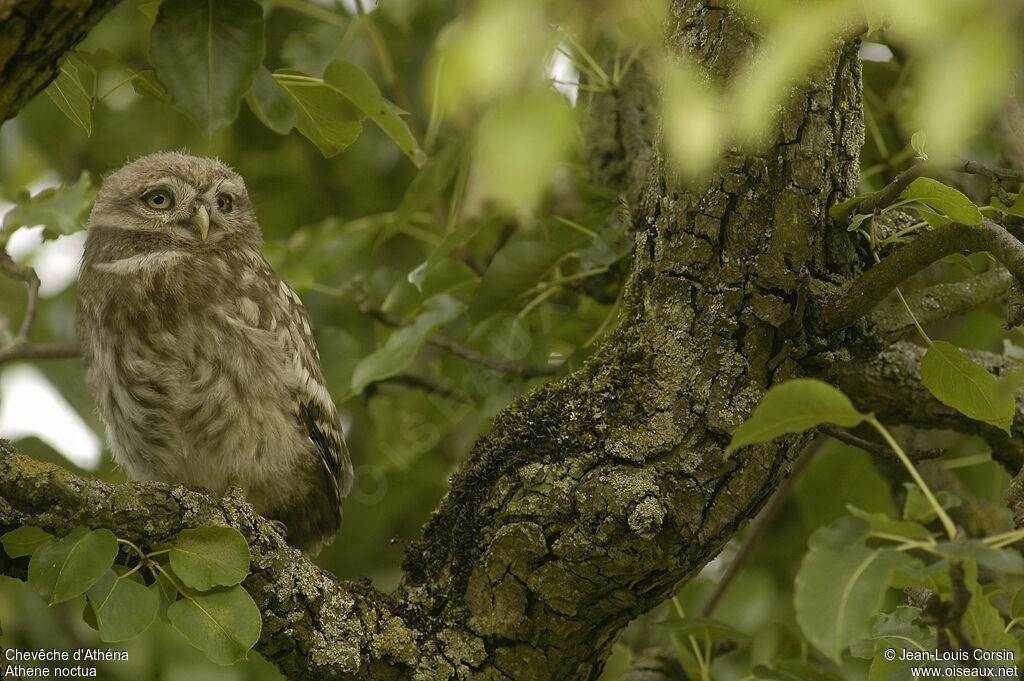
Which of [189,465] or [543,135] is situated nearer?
[543,135]

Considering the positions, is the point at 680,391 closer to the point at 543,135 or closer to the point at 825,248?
the point at 825,248

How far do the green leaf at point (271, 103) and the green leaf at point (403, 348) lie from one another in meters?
0.78

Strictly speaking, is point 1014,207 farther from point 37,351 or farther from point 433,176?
point 37,351

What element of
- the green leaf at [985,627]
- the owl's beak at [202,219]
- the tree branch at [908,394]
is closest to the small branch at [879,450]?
the green leaf at [985,627]

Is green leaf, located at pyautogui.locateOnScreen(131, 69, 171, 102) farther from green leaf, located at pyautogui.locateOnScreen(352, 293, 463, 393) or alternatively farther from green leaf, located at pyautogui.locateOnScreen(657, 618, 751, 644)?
green leaf, located at pyautogui.locateOnScreen(657, 618, 751, 644)

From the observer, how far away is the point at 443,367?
12.2 ft

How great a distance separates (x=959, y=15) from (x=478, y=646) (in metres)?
1.73

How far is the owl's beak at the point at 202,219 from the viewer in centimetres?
336

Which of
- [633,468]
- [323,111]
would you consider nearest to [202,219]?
[323,111]

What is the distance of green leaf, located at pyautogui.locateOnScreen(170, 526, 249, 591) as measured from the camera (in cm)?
A: 197

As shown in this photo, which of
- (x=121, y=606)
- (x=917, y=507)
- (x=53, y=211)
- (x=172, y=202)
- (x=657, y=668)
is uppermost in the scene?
(x=172, y=202)

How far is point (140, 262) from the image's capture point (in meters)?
3.14

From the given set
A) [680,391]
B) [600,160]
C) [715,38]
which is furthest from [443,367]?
[715,38]

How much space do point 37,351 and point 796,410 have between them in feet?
9.14
